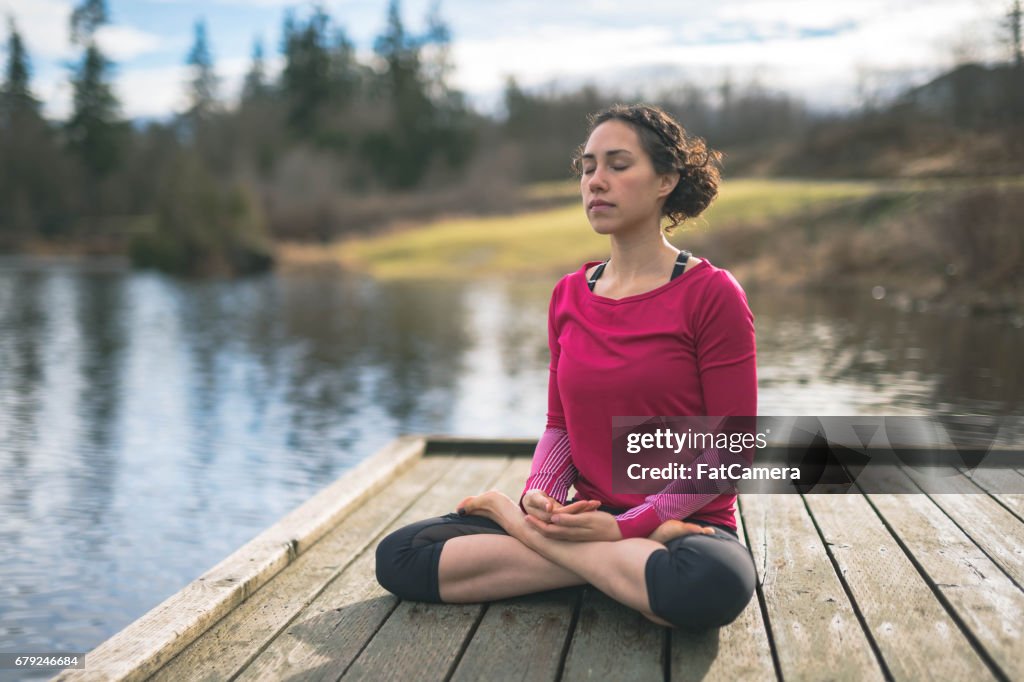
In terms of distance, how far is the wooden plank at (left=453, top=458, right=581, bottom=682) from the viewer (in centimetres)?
220

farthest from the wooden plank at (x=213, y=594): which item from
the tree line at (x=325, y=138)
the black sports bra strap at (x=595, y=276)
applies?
the tree line at (x=325, y=138)

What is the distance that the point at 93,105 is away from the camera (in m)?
49.7

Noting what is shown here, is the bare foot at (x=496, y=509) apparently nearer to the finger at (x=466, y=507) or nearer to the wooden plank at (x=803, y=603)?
the finger at (x=466, y=507)

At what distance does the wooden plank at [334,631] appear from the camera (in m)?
2.24

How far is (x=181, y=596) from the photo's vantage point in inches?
102

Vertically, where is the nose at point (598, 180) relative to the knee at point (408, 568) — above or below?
above

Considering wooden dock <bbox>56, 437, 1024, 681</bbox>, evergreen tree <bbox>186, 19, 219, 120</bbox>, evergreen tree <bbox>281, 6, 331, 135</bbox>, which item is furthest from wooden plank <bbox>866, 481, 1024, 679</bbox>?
evergreen tree <bbox>186, 19, 219, 120</bbox>

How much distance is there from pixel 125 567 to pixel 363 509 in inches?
65.9

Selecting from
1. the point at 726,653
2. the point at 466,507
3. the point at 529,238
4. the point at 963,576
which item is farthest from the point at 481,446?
the point at 529,238

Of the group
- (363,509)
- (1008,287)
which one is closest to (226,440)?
(363,509)

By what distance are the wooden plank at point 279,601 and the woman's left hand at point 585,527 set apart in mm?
737

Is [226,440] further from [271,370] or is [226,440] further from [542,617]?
[542,617]
